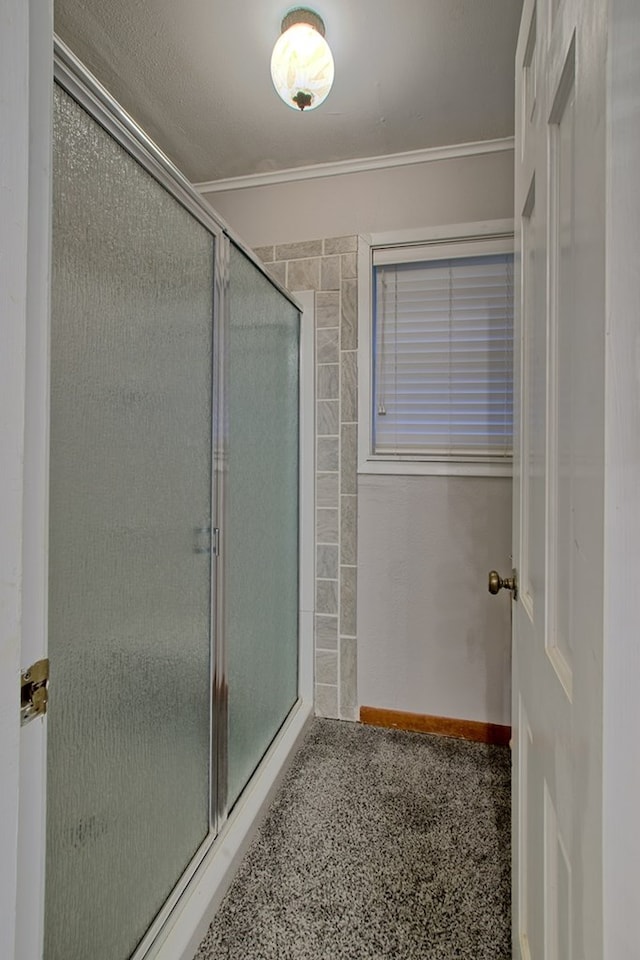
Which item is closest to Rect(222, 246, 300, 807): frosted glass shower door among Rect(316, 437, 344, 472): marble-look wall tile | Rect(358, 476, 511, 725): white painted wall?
Rect(316, 437, 344, 472): marble-look wall tile

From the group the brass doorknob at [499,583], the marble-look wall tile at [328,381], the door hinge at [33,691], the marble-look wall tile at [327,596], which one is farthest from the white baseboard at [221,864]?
the marble-look wall tile at [328,381]

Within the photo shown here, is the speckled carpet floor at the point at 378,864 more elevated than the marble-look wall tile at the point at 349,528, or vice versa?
the marble-look wall tile at the point at 349,528

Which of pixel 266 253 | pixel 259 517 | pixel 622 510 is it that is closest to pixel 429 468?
pixel 259 517

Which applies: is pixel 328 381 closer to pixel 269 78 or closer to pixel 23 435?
pixel 269 78

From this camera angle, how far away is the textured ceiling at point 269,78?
1.44 metres

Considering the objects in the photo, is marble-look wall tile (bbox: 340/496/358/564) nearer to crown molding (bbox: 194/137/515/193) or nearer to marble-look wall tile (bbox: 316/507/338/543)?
marble-look wall tile (bbox: 316/507/338/543)

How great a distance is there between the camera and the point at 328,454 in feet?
7.19

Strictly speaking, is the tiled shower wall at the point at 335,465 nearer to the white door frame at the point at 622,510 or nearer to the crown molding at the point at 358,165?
the crown molding at the point at 358,165

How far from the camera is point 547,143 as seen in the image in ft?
2.40

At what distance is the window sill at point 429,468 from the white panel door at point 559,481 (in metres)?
0.99

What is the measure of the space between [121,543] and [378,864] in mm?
1199

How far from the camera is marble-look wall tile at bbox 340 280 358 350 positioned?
215 cm

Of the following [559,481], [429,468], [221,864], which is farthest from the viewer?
[429,468]

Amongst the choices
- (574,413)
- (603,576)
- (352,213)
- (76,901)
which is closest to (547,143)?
(574,413)
